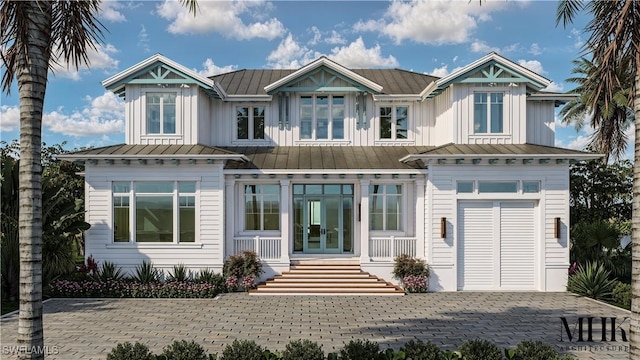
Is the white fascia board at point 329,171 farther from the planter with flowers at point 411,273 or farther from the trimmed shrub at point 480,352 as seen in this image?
the trimmed shrub at point 480,352

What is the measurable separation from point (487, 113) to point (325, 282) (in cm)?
830

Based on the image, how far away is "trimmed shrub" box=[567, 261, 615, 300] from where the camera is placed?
555 inches

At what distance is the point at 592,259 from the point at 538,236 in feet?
8.48

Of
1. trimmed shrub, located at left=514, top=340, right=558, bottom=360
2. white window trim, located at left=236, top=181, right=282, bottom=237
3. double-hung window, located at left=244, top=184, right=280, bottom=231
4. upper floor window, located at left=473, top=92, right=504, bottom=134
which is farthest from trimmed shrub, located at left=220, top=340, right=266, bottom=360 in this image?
upper floor window, located at left=473, top=92, right=504, bottom=134

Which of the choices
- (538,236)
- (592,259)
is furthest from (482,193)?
(592,259)

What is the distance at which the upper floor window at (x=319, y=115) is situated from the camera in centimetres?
1841

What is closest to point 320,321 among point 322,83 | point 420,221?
point 420,221

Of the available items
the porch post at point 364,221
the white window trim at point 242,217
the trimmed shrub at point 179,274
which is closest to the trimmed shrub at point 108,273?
the trimmed shrub at point 179,274

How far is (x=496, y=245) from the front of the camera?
15.4 metres

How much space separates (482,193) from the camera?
15.4 metres

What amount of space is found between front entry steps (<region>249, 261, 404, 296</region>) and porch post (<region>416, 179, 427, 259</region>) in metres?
1.62

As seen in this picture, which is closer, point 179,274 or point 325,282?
point 179,274

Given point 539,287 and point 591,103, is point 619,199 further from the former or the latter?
point 591,103

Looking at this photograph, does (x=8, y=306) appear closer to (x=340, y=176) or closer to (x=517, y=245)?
(x=340, y=176)
